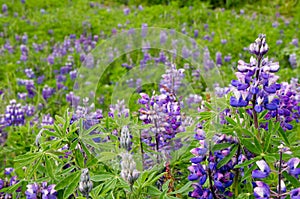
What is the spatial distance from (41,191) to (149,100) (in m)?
0.50

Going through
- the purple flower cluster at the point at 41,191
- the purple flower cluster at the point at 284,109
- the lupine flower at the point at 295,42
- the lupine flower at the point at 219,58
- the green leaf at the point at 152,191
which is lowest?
the purple flower cluster at the point at 41,191

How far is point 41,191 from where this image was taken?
5.09 feet

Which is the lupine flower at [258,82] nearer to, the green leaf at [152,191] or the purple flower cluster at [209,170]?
the purple flower cluster at [209,170]

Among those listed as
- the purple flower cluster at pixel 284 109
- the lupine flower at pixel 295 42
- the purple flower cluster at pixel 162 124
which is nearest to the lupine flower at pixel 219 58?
the lupine flower at pixel 295 42

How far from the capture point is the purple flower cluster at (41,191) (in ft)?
5.02

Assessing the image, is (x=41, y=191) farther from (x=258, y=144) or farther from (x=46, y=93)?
(x=46, y=93)

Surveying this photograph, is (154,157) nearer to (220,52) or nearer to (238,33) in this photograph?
(220,52)

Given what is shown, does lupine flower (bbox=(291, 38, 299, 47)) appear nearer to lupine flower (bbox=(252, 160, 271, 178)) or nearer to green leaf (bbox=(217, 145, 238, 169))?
green leaf (bbox=(217, 145, 238, 169))

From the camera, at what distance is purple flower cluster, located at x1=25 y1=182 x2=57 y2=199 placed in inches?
60.3

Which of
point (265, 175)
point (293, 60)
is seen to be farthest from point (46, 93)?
point (265, 175)

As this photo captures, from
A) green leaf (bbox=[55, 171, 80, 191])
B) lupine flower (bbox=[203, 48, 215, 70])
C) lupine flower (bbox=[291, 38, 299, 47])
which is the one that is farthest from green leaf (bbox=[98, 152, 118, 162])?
lupine flower (bbox=[291, 38, 299, 47])

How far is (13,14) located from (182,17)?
220cm

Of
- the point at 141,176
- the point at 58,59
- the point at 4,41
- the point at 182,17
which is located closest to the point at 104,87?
the point at 58,59

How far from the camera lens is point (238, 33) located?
17.3ft
